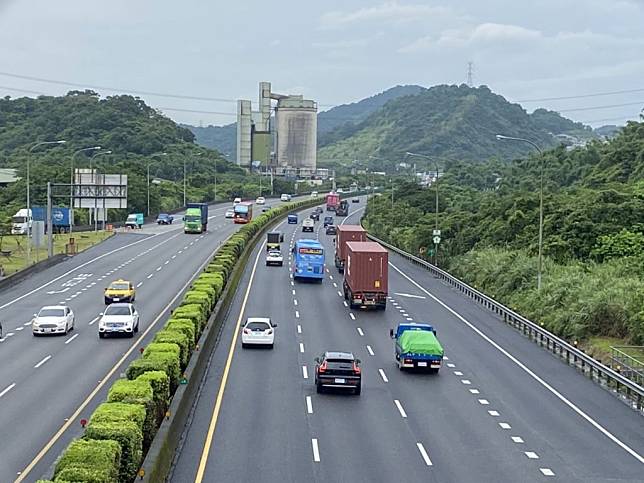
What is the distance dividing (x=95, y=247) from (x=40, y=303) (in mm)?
36388

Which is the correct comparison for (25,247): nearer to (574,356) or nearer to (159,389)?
(574,356)

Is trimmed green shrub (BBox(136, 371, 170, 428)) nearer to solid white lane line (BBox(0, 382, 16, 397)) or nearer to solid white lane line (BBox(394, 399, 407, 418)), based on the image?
solid white lane line (BBox(394, 399, 407, 418))

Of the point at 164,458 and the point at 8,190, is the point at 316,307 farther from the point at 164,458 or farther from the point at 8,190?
the point at 8,190

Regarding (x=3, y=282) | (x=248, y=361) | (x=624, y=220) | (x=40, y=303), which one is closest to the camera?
(x=248, y=361)

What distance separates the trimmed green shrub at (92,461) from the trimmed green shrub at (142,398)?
3859 millimetres

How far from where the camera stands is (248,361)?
39.6 m

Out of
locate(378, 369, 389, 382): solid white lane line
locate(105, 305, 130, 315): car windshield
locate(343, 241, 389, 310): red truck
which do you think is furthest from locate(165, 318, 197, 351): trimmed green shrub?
locate(343, 241, 389, 310): red truck

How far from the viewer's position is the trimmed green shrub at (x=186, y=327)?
117 ft

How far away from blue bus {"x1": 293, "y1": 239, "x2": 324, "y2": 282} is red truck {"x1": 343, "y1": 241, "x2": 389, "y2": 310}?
12.0 meters

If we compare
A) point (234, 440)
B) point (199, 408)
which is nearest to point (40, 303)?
point (199, 408)

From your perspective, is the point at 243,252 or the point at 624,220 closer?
the point at 624,220

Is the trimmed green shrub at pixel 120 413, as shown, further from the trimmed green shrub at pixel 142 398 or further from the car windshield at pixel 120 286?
the car windshield at pixel 120 286

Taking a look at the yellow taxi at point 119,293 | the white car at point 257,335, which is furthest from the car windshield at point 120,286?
the white car at point 257,335

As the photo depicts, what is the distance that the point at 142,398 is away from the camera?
2331 centimetres
